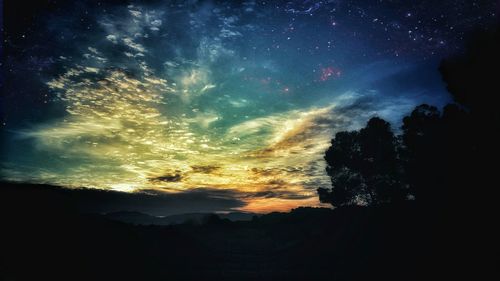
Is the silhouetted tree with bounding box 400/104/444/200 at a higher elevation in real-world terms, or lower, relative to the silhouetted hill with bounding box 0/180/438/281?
higher

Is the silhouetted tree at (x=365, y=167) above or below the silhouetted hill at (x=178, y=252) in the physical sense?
above

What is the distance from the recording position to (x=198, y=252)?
2656 centimetres

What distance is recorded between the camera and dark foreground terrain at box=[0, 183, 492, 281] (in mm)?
14070

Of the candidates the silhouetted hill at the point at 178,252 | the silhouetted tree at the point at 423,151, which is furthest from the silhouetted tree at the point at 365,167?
the silhouetted hill at the point at 178,252

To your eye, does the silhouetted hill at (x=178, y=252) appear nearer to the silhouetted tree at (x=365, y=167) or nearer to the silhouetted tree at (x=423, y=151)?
the silhouetted tree at (x=423, y=151)

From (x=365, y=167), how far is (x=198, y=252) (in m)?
25.4

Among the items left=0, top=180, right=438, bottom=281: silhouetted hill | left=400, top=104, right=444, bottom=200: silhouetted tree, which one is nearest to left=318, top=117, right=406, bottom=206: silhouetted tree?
left=400, top=104, right=444, bottom=200: silhouetted tree

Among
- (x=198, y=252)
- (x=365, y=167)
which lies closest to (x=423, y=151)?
(x=365, y=167)

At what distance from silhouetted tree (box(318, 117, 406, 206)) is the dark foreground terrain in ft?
30.9

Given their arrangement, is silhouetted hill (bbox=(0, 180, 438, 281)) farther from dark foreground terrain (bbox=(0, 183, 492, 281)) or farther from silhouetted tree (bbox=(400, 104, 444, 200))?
silhouetted tree (bbox=(400, 104, 444, 200))

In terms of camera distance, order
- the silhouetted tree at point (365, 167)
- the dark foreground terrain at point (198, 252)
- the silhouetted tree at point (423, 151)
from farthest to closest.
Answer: the silhouetted tree at point (365, 167) < the silhouetted tree at point (423, 151) < the dark foreground terrain at point (198, 252)

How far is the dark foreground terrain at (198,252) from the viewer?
14070 mm

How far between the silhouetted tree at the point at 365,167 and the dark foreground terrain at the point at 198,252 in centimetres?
942

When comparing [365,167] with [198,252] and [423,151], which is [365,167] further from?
[198,252]
